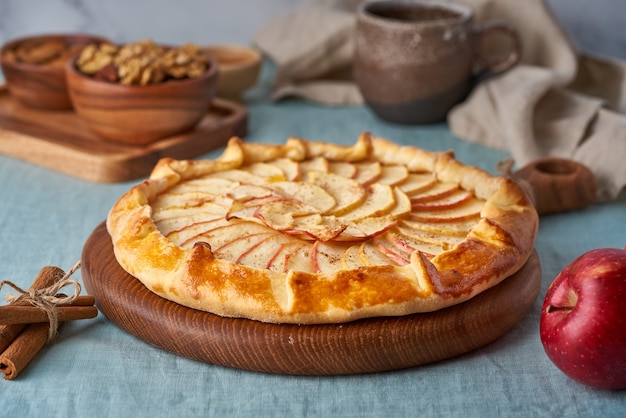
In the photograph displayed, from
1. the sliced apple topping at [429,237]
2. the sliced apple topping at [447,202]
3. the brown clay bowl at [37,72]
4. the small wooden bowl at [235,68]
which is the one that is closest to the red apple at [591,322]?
the sliced apple topping at [429,237]

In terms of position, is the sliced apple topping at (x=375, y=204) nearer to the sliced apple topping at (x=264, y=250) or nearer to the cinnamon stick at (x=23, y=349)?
the sliced apple topping at (x=264, y=250)

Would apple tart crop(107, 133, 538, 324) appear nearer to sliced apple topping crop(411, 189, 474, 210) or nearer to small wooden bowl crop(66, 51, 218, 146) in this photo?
sliced apple topping crop(411, 189, 474, 210)

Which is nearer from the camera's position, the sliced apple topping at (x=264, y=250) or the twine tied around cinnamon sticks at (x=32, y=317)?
the twine tied around cinnamon sticks at (x=32, y=317)

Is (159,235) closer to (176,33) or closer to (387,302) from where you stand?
(387,302)

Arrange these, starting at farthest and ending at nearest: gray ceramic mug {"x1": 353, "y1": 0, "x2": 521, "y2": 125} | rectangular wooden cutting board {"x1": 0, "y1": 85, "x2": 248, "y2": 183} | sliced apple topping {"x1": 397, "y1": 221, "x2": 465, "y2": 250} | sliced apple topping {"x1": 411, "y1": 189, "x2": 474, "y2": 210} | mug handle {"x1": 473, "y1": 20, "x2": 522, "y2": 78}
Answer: mug handle {"x1": 473, "y1": 20, "x2": 522, "y2": 78} → gray ceramic mug {"x1": 353, "y1": 0, "x2": 521, "y2": 125} → rectangular wooden cutting board {"x1": 0, "y1": 85, "x2": 248, "y2": 183} → sliced apple topping {"x1": 411, "y1": 189, "x2": 474, "y2": 210} → sliced apple topping {"x1": 397, "y1": 221, "x2": 465, "y2": 250}

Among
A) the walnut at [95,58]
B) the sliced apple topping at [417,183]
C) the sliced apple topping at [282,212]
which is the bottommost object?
the walnut at [95,58]

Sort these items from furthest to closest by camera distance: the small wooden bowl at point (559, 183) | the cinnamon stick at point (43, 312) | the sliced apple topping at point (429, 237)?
the small wooden bowl at point (559, 183) → the sliced apple topping at point (429, 237) → the cinnamon stick at point (43, 312)

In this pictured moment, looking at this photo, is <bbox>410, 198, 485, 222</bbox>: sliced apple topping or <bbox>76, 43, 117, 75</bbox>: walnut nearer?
<bbox>410, 198, 485, 222</bbox>: sliced apple topping

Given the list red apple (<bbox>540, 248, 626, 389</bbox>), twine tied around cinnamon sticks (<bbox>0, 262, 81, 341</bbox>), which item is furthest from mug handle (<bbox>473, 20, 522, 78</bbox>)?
twine tied around cinnamon sticks (<bbox>0, 262, 81, 341</bbox>)
